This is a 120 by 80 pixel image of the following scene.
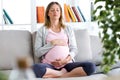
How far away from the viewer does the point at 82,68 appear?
9.25 ft

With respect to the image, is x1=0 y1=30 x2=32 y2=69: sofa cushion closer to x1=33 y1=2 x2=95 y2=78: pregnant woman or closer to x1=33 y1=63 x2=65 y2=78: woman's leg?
x1=33 y1=2 x2=95 y2=78: pregnant woman

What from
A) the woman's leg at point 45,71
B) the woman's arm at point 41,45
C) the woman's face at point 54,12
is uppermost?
the woman's face at point 54,12

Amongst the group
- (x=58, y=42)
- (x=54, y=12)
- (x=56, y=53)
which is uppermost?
(x=54, y=12)

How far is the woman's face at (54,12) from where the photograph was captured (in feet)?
10.6

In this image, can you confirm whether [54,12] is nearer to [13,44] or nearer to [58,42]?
[58,42]

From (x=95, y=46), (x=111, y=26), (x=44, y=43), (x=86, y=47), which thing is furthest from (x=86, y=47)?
(x=111, y=26)

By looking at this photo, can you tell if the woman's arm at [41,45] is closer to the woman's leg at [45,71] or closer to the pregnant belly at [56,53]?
the pregnant belly at [56,53]

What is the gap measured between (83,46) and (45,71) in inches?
27.5

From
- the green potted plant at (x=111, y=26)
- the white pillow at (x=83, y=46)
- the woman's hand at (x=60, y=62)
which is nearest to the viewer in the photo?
the green potted plant at (x=111, y=26)

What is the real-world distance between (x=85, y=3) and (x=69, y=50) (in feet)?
4.52

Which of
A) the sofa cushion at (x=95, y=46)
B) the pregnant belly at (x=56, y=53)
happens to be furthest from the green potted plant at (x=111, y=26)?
the sofa cushion at (x=95, y=46)

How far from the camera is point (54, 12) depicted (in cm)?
324

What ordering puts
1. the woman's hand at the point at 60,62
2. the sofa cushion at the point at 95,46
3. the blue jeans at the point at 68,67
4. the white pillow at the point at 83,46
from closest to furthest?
the blue jeans at the point at 68,67, the woman's hand at the point at 60,62, the white pillow at the point at 83,46, the sofa cushion at the point at 95,46

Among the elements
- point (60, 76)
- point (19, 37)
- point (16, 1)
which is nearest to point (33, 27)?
point (16, 1)
